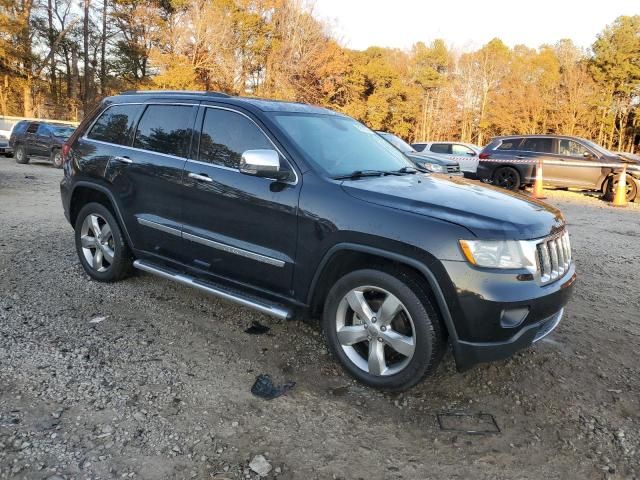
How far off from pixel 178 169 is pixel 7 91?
127 ft

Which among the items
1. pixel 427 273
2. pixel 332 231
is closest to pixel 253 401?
pixel 332 231

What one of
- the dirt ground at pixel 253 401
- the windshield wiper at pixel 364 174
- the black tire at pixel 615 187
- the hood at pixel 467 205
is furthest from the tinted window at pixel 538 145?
the windshield wiper at pixel 364 174

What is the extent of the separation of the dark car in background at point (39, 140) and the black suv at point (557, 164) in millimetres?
14411

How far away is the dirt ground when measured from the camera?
2496mm

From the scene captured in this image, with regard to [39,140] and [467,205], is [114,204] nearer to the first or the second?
[467,205]

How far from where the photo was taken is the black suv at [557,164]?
13.4 metres

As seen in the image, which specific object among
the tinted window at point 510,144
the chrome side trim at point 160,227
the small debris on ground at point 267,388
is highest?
the tinted window at point 510,144

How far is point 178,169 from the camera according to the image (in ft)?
13.0

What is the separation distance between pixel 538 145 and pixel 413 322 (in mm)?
13348

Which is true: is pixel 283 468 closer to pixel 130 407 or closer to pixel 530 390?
pixel 130 407

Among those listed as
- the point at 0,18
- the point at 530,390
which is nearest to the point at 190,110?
the point at 530,390

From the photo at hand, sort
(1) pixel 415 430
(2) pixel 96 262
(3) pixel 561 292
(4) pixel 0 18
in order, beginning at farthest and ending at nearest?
(4) pixel 0 18, (2) pixel 96 262, (3) pixel 561 292, (1) pixel 415 430

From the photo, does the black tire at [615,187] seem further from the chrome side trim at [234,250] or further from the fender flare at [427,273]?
the chrome side trim at [234,250]

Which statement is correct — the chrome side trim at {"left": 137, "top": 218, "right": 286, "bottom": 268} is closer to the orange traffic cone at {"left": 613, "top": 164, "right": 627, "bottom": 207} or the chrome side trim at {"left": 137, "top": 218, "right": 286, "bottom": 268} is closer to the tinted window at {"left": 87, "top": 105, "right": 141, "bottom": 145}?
the tinted window at {"left": 87, "top": 105, "right": 141, "bottom": 145}
